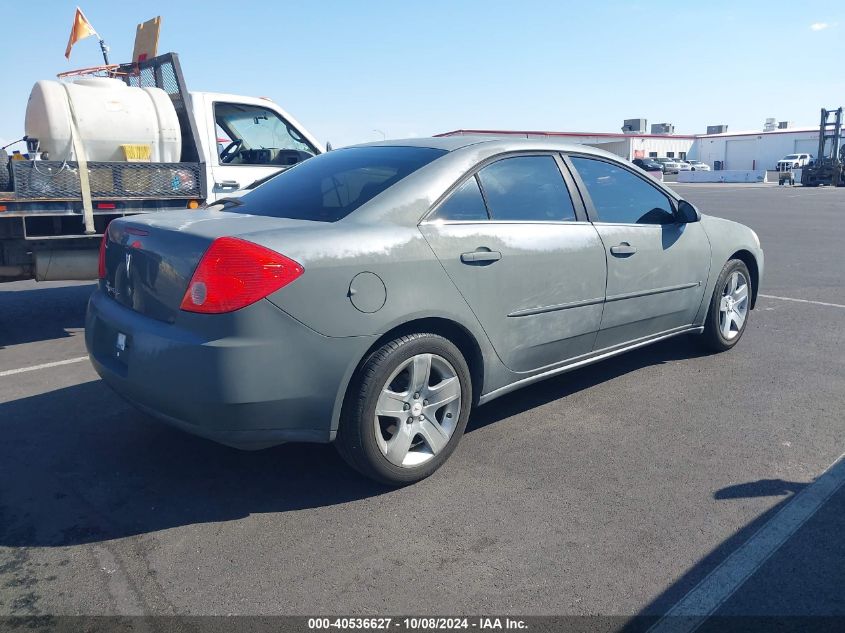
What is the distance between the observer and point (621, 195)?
475 cm

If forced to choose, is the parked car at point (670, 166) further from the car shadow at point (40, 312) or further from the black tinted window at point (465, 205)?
the black tinted window at point (465, 205)

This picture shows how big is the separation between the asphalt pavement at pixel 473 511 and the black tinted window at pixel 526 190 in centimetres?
121

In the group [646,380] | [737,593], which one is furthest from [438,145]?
[737,593]

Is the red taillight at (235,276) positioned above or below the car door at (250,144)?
below

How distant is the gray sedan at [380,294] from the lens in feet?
10.0

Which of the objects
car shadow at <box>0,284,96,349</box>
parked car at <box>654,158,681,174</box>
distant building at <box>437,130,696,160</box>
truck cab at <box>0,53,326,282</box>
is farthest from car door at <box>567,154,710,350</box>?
parked car at <box>654,158,681,174</box>

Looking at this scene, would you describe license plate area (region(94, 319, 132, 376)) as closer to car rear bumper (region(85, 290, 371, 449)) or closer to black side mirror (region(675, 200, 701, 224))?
car rear bumper (region(85, 290, 371, 449))

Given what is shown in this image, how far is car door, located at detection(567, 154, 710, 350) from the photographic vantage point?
4484mm

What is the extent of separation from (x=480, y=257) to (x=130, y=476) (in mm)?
2026

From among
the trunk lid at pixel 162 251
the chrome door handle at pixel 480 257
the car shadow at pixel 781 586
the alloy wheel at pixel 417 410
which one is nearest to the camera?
the car shadow at pixel 781 586

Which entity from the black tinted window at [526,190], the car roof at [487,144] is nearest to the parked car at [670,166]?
the car roof at [487,144]

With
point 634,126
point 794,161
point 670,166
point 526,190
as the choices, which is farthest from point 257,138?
point 634,126

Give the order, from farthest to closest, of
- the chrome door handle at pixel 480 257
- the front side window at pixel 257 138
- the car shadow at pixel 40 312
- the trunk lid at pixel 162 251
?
the front side window at pixel 257 138 → the car shadow at pixel 40 312 → the chrome door handle at pixel 480 257 → the trunk lid at pixel 162 251

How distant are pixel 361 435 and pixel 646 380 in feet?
8.45
